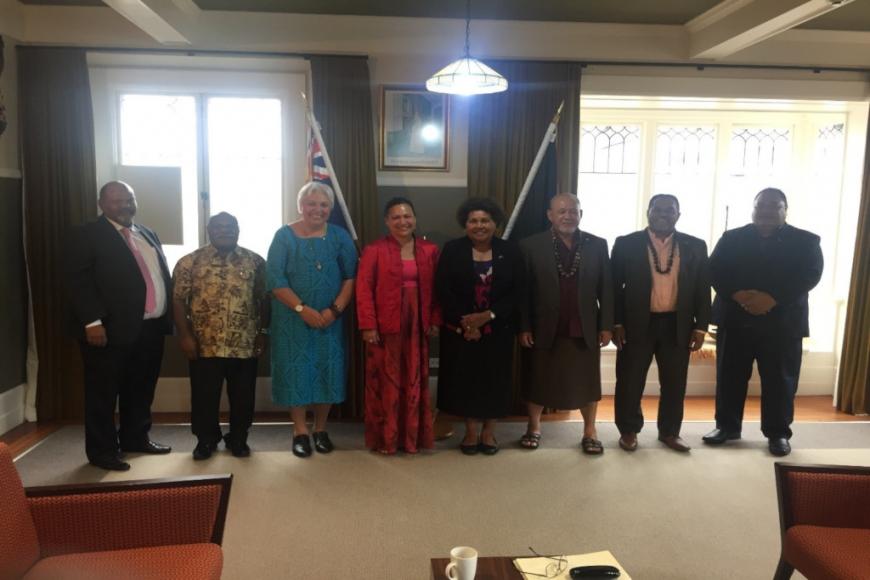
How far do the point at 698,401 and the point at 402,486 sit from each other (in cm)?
290

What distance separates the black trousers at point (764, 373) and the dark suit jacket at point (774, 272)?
73 millimetres

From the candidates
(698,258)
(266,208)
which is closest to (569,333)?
(698,258)

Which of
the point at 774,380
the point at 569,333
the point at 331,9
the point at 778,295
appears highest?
the point at 331,9

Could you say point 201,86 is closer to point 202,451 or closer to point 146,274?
point 146,274

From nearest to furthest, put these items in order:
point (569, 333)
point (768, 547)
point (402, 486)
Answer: point (768, 547) → point (402, 486) → point (569, 333)

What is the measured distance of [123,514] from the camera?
1952 millimetres

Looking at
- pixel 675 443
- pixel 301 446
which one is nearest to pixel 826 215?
pixel 675 443

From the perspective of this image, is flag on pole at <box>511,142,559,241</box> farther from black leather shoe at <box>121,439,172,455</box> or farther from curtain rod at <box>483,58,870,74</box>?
black leather shoe at <box>121,439,172,455</box>

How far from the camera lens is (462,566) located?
1753 mm

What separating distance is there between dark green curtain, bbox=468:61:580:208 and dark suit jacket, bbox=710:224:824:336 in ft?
4.02

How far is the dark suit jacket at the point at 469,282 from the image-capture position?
3.62 m

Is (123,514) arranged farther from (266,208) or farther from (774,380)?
(774,380)

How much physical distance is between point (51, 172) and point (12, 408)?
155cm

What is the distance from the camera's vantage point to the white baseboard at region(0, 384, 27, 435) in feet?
13.5
